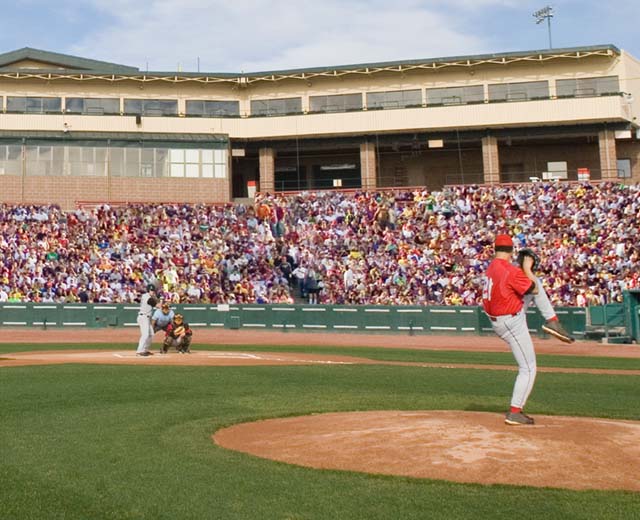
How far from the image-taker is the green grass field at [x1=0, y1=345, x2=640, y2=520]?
549 centimetres

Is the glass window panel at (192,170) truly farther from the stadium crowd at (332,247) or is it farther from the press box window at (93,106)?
the press box window at (93,106)

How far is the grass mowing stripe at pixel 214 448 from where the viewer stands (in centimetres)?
550

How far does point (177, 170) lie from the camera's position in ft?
157

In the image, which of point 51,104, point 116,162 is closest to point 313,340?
point 116,162

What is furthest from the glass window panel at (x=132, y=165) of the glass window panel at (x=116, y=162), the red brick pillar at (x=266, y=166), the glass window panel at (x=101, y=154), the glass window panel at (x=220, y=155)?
the red brick pillar at (x=266, y=166)

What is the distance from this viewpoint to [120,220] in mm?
40562

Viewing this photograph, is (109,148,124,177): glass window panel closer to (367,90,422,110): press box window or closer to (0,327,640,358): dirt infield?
(0,327,640,358): dirt infield

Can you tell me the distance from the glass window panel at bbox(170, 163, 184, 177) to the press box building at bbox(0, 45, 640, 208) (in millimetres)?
91

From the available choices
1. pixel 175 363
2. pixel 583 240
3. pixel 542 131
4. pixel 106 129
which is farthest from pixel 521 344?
Result: pixel 106 129

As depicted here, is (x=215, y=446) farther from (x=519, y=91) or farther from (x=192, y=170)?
(x=519, y=91)

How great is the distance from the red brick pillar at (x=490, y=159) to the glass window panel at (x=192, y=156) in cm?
1892

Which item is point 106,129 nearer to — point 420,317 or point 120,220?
point 120,220

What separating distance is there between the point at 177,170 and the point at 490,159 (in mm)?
20618

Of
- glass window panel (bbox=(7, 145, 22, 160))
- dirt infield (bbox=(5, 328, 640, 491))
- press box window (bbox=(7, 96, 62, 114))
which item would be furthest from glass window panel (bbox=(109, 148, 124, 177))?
dirt infield (bbox=(5, 328, 640, 491))
